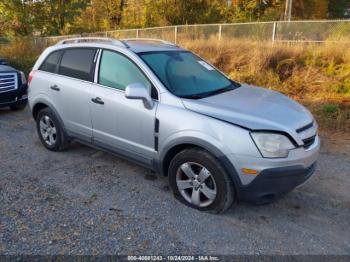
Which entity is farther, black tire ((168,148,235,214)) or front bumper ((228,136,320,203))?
black tire ((168,148,235,214))

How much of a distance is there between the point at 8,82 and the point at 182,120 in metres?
5.90

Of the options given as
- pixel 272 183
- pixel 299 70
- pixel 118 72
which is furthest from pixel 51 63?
pixel 299 70

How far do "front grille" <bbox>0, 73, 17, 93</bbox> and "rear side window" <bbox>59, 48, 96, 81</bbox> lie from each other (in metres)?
3.47

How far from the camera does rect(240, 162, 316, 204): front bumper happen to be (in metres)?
2.94

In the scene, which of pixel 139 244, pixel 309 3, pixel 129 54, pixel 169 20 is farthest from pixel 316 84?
pixel 309 3

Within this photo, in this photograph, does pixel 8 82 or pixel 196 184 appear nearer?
pixel 196 184

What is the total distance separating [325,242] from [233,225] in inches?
33.4

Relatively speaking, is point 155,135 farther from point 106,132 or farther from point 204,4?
point 204,4

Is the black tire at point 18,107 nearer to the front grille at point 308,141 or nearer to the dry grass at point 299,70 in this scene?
the dry grass at point 299,70

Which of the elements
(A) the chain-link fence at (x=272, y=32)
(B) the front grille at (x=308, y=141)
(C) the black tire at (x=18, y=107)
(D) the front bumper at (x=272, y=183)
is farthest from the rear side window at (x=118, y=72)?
(A) the chain-link fence at (x=272, y=32)

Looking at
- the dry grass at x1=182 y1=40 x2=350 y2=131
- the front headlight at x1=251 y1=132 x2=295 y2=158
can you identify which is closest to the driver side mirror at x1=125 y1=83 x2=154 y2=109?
the front headlight at x1=251 y1=132 x2=295 y2=158

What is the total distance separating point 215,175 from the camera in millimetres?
3162

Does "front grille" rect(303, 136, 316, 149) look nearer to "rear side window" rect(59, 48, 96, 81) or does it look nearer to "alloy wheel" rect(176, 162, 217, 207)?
"alloy wheel" rect(176, 162, 217, 207)

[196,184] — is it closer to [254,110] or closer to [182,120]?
[182,120]
